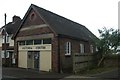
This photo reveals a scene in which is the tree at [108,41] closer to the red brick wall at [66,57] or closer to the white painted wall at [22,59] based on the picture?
the red brick wall at [66,57]

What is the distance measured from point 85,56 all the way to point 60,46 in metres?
3.23

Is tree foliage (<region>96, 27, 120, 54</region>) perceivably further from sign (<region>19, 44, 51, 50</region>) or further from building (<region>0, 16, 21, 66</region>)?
building (<region>0, 16, 21, 66</region>)

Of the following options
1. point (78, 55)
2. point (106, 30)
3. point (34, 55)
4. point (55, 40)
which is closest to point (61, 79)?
point (78, 55)

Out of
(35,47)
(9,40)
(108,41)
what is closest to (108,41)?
(108,41)

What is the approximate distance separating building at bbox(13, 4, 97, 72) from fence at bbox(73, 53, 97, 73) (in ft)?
6.12

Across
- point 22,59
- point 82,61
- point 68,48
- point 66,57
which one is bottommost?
point 82,61

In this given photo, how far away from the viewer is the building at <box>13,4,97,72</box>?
2203 centimetres

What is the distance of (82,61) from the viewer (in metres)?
21.9

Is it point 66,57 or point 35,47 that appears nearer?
point 66,57

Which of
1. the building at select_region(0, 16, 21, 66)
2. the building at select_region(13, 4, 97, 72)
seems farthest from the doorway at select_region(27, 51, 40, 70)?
the building at select_region(0, 16, 21, 66)

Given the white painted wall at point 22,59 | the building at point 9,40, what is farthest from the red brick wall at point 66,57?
the building at point 9,40

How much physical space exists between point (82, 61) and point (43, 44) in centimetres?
488

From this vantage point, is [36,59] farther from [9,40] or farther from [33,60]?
[9,40]

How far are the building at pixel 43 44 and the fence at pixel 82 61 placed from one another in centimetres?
186
